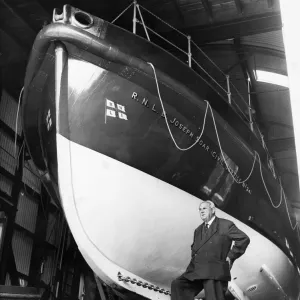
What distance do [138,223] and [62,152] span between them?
3.04 ft

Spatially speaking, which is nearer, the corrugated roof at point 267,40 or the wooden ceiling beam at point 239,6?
the wooden ceiling beam at point 239,6

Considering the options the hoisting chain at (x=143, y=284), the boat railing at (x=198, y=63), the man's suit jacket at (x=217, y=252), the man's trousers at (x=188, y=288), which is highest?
the boat railing at (x=198, y=63)

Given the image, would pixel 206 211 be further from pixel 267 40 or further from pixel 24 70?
pixel 24 70

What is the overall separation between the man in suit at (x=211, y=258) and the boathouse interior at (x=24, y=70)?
2.40 metres

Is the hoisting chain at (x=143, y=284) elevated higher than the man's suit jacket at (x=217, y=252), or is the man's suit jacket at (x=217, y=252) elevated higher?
the man's suit jacket at (x=217, y=252)

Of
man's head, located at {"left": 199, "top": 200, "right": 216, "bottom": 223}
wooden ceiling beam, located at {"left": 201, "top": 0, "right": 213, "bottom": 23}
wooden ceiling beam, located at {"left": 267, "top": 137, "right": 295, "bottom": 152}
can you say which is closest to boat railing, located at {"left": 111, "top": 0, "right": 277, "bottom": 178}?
wooden ceiling beam, located at {"left": 201, "top": 0, "right": 213, "bottom": 23}

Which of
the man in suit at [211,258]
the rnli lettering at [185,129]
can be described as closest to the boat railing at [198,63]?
the rnli lettering at [185,129]

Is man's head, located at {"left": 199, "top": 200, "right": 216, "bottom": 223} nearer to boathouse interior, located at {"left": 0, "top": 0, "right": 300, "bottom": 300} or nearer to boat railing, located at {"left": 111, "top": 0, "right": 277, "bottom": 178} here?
boat railing, located at {"left": 111, "top": 0, "right": 277, "bottom": 178}

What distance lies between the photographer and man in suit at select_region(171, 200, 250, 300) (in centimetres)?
239

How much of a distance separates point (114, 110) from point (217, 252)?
172 cm

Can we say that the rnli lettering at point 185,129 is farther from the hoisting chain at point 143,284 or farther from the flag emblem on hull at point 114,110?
the hoisting chain at point 143,284

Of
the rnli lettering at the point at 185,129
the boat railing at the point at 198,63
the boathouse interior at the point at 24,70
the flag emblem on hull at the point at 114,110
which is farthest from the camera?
Answer: the boathouse interior at the point at 24,70

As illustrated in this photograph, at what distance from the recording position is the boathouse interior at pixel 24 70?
18.4ft

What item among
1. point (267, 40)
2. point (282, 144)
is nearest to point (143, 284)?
point (267, 40)
